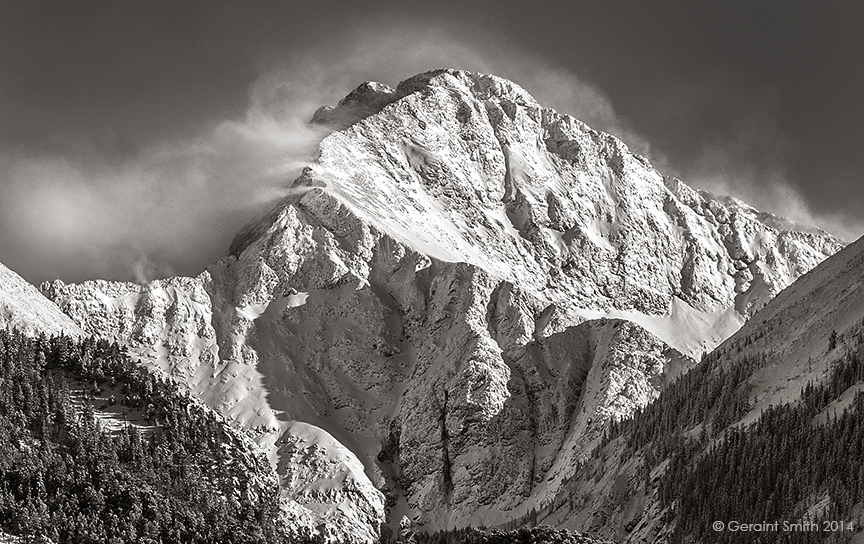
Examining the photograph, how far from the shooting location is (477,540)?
19462 cm

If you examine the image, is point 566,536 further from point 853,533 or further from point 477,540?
point 853,533

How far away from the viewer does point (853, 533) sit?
199 metres

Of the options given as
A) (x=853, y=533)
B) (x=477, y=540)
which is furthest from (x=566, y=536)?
(x=853, y=533)

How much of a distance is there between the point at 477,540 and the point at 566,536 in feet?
45.4

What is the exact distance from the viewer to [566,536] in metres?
194

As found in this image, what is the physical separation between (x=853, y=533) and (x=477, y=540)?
60.4 meters

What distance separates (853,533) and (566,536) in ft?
154
